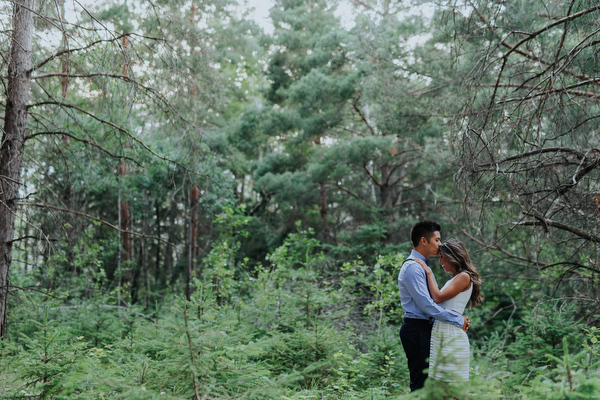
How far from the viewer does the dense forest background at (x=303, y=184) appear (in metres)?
3.37

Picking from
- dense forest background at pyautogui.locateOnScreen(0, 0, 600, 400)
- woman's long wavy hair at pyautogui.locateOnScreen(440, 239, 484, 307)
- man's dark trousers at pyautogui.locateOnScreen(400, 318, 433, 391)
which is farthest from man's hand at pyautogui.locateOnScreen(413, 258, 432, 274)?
dense forest background at pyautogui.locateOnScreen(0, 0, 600, 400)

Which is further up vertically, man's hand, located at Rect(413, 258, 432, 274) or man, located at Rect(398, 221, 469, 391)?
man's hand, located at Rect(413, 258, 432, 274)

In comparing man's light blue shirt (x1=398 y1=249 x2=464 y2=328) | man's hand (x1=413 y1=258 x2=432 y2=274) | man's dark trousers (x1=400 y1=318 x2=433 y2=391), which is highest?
man's hand (x1=413 y1=258 x2=432 y2=274)

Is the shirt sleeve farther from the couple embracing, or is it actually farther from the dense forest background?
the dense forest background

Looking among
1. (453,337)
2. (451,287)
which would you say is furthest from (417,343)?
(451,287)

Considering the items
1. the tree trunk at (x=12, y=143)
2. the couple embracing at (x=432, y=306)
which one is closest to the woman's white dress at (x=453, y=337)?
the couple embracing at (x=432, y=306)

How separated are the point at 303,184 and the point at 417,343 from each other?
10.4 metres

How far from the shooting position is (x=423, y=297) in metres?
3.29

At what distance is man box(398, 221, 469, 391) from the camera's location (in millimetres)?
3289

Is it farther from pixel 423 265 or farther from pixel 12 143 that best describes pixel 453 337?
pixel 12 143

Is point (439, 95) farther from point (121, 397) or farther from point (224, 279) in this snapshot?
point (121, 397)

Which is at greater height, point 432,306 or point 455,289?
point 455,289

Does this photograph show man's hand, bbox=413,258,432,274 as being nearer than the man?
No

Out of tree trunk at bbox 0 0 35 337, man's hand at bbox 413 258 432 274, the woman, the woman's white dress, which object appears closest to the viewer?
the woman's white dress
